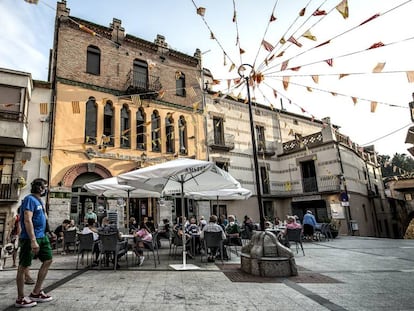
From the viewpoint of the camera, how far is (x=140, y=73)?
16.2m

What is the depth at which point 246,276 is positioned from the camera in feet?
17.1

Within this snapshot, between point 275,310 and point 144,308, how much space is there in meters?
1.63

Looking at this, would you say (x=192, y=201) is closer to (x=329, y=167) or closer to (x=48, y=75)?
(x=329, y=167)

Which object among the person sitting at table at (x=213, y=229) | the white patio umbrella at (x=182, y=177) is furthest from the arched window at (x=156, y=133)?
the person sitting at table at (x=213, y=229)

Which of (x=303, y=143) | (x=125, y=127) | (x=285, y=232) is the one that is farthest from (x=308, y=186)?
(x=125, y=127)

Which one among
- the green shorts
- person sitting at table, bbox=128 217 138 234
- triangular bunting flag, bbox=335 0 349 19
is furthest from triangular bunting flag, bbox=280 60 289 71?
person sitting at table, bbox=128 217 138 234

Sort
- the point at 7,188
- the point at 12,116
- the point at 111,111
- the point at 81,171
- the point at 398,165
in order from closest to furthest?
1. the point at 7,188
2. the point at 12,116
3. the point at 81,171
4. the point at 111,111
5. the point at 398,165

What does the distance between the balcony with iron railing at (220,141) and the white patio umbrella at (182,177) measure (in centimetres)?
950

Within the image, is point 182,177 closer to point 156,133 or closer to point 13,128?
point 13,128

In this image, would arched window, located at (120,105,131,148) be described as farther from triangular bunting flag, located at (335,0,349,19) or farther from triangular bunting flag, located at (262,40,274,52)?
triangular bunting flag, located at (335,0,349,19)

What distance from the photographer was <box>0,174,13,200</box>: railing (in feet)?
36.1

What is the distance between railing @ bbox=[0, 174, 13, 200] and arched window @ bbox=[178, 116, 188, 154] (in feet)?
28.1

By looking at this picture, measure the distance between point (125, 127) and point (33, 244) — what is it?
1211cm

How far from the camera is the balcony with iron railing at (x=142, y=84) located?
14773 mm
